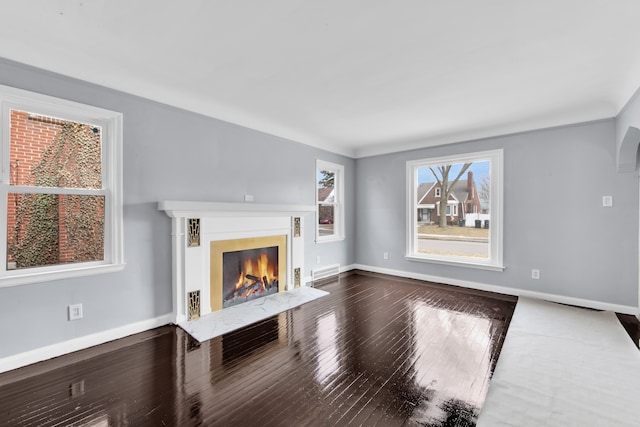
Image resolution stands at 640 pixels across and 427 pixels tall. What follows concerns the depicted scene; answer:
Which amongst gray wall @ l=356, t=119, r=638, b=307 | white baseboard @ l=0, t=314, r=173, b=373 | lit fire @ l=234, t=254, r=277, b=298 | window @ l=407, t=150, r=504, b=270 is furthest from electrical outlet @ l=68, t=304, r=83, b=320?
gray wall @ l=356, t=119, r=638, b=307

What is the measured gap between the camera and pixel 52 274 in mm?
2377

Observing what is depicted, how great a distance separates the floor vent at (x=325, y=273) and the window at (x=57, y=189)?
2.94 meters

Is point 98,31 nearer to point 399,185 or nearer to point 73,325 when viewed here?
point 73,325

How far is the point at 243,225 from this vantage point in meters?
3.76

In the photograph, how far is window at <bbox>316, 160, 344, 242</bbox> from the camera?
17.1ft

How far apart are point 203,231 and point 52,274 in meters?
1.32

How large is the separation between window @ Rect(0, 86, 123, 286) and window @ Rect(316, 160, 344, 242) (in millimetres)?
3083

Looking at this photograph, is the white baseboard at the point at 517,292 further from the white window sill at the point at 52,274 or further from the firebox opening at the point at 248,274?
the white window sill at the point at 52,274

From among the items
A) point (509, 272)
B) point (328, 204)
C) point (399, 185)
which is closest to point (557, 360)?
point (509, 272)

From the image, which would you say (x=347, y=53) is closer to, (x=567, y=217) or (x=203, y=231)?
(x=203, y=231)

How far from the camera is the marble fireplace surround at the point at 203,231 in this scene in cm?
311

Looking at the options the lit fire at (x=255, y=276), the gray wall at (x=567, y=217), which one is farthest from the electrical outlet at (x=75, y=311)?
the gray wall at (x=567, y=217)

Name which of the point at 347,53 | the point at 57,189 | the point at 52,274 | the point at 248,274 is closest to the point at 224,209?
the point at 248,274

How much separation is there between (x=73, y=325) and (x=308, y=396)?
7.18 feet
